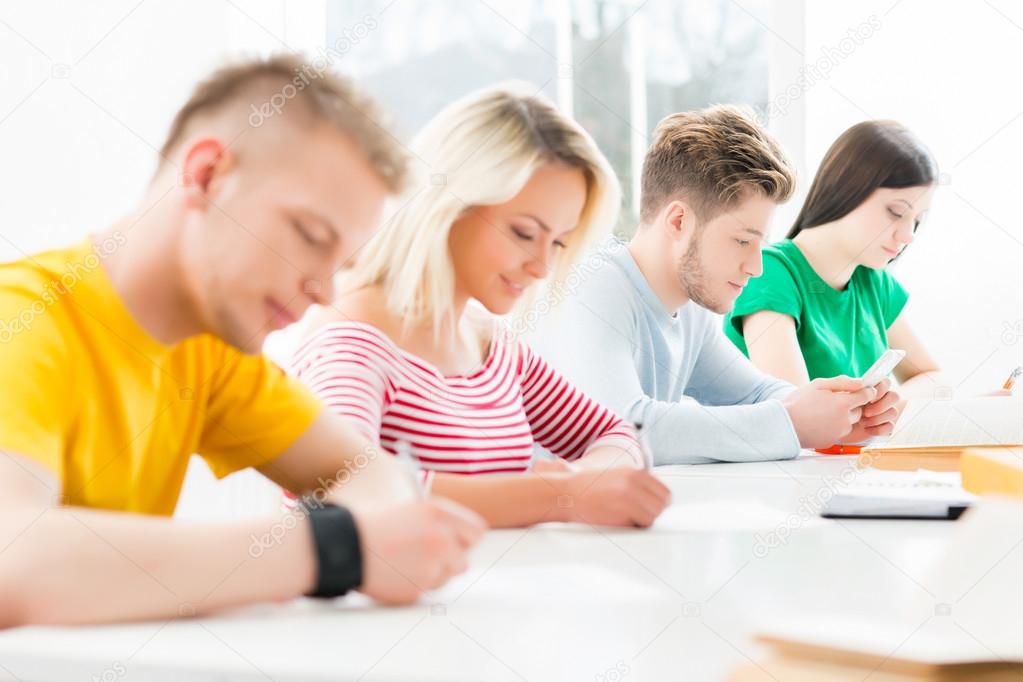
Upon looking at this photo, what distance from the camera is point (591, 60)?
2578 mm

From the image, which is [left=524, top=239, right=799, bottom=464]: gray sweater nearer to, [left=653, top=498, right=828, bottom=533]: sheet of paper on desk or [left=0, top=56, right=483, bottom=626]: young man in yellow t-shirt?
[left=653, top=498, right=828, bottom=533]: sheet of paper on desk

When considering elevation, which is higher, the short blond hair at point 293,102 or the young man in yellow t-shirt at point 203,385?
the short blond hair at point 293,102

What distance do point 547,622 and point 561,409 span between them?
0.67 meters

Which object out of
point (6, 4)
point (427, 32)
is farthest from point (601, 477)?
point (427, 32)

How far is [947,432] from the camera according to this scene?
3.85 feet

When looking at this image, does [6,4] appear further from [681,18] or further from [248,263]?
[681,18]

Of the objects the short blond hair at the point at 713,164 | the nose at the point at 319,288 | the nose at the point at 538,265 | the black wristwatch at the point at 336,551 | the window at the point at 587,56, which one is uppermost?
the window at the point at 587,56

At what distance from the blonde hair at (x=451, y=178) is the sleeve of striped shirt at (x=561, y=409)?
0.18 metres

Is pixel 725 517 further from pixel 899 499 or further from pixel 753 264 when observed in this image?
pixel 753 264

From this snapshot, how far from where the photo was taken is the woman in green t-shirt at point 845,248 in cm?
199

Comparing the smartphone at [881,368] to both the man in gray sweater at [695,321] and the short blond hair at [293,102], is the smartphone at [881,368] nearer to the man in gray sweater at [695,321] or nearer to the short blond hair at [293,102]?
the man in gray sweater at [695,321]

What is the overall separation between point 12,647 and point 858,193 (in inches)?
75.0

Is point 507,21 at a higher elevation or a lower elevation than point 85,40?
higher

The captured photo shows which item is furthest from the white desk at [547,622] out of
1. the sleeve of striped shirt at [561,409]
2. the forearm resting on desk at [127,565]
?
the sleeve of striped shirt at [561,409]
